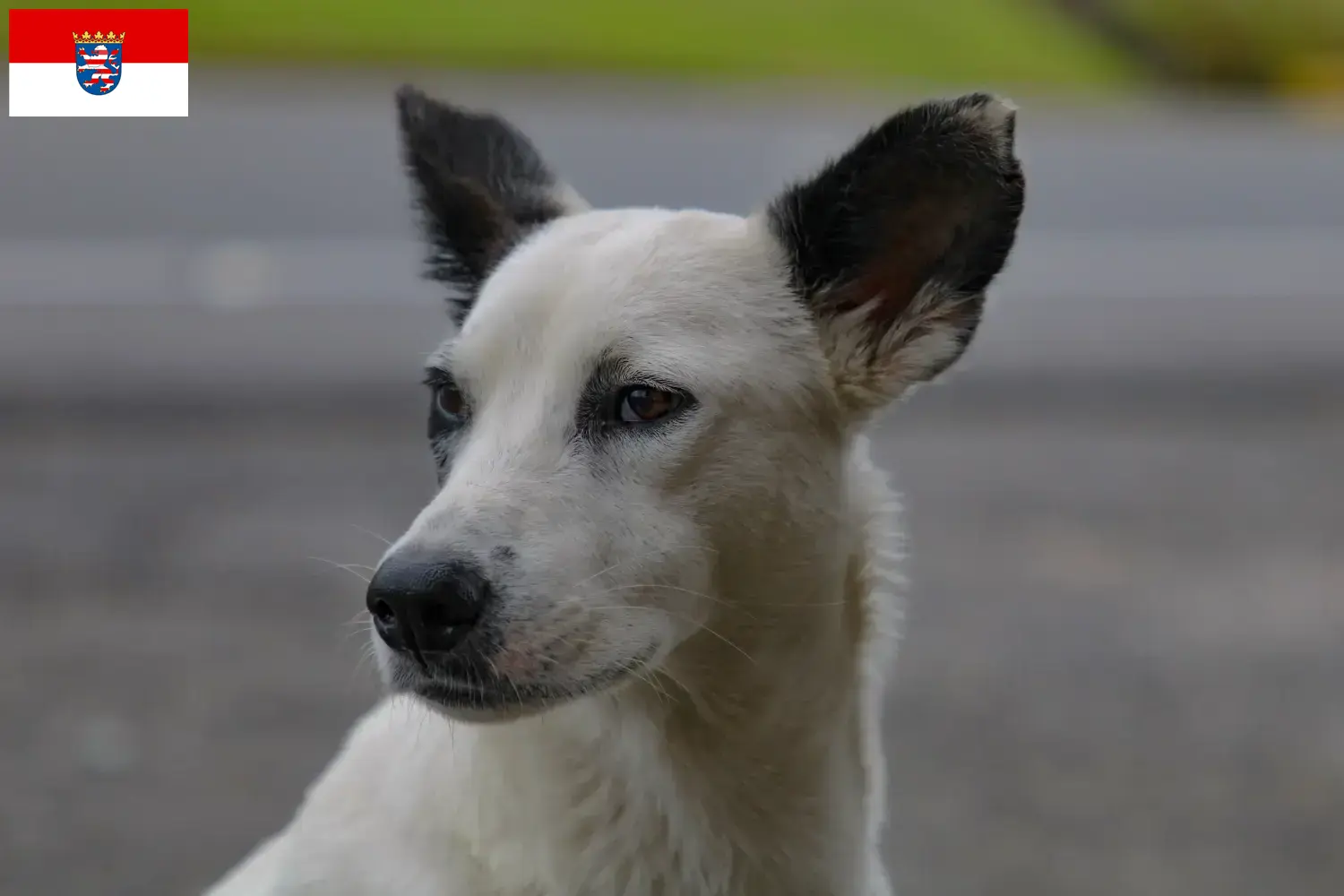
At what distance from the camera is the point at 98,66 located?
4.65m

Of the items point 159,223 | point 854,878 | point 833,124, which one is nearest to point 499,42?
point 833,124

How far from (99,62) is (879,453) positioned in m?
4.46

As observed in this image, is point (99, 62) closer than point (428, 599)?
No

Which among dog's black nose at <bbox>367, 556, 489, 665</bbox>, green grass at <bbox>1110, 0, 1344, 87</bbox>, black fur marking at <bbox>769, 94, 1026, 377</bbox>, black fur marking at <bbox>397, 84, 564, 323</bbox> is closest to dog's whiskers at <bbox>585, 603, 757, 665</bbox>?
dog's black nose at <bbox>367, 556, 489, 665</bbox>

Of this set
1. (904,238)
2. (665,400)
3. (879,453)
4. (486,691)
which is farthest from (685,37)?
(486,691)

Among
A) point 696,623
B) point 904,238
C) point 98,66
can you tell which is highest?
point 904,238

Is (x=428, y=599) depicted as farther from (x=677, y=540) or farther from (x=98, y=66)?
(x=98, y=66)

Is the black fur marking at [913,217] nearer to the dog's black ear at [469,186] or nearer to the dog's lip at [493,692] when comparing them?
the dog's black ear at [469,186]

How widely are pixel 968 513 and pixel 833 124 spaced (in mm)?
7390

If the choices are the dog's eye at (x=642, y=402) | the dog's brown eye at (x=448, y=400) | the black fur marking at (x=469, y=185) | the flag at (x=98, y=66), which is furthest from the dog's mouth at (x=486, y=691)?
the flag at (x=98, y=66)

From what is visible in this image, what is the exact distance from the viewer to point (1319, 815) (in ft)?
16.3

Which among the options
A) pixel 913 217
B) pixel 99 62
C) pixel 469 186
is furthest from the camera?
pixel 99 62

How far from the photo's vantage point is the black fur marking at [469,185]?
2791 mm

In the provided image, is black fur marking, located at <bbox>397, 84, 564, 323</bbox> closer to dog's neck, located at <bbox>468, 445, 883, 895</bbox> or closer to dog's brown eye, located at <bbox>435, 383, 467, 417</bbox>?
dog's brown eye, located at <bbox>435, 383, 467, 417</bbox>
